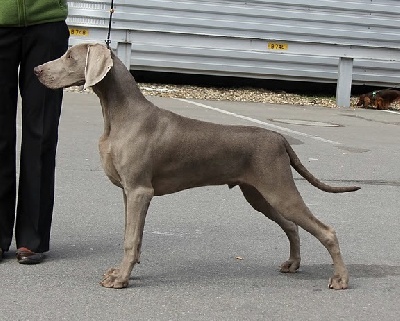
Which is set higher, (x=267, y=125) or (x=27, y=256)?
(x=27, y=256)

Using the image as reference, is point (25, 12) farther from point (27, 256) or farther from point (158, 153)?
point (27, 256)

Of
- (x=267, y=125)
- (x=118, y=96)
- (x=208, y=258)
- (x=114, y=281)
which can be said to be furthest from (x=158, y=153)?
(x=267, y=125)

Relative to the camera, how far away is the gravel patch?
16.6 m

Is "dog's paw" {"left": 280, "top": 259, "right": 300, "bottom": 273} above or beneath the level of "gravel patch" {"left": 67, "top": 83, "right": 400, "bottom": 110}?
above

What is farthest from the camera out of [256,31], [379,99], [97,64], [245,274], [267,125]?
[256,31]

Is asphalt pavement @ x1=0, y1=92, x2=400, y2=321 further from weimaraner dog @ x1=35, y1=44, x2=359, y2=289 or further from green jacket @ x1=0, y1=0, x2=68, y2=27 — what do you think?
green jacket @ x1=0, y1=0, x2=68, y2=27

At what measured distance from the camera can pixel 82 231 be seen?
658 cm

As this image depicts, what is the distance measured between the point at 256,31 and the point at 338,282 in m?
12.7

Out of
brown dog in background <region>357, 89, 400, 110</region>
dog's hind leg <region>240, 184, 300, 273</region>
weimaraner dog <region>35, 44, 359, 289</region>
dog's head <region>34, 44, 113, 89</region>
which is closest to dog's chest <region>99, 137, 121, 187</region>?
weimaraner dog <region>35, 44, 359, 289</region>

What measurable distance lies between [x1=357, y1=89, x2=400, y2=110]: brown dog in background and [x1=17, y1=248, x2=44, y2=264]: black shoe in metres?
11.6

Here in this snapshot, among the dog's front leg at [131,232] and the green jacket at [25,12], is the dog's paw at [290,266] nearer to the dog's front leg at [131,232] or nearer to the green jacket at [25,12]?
the dog's front leg at [131,232]

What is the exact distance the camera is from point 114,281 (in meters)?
5.20

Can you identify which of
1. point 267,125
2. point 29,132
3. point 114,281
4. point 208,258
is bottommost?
point 267,125

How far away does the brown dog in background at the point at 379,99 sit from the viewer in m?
16.4
